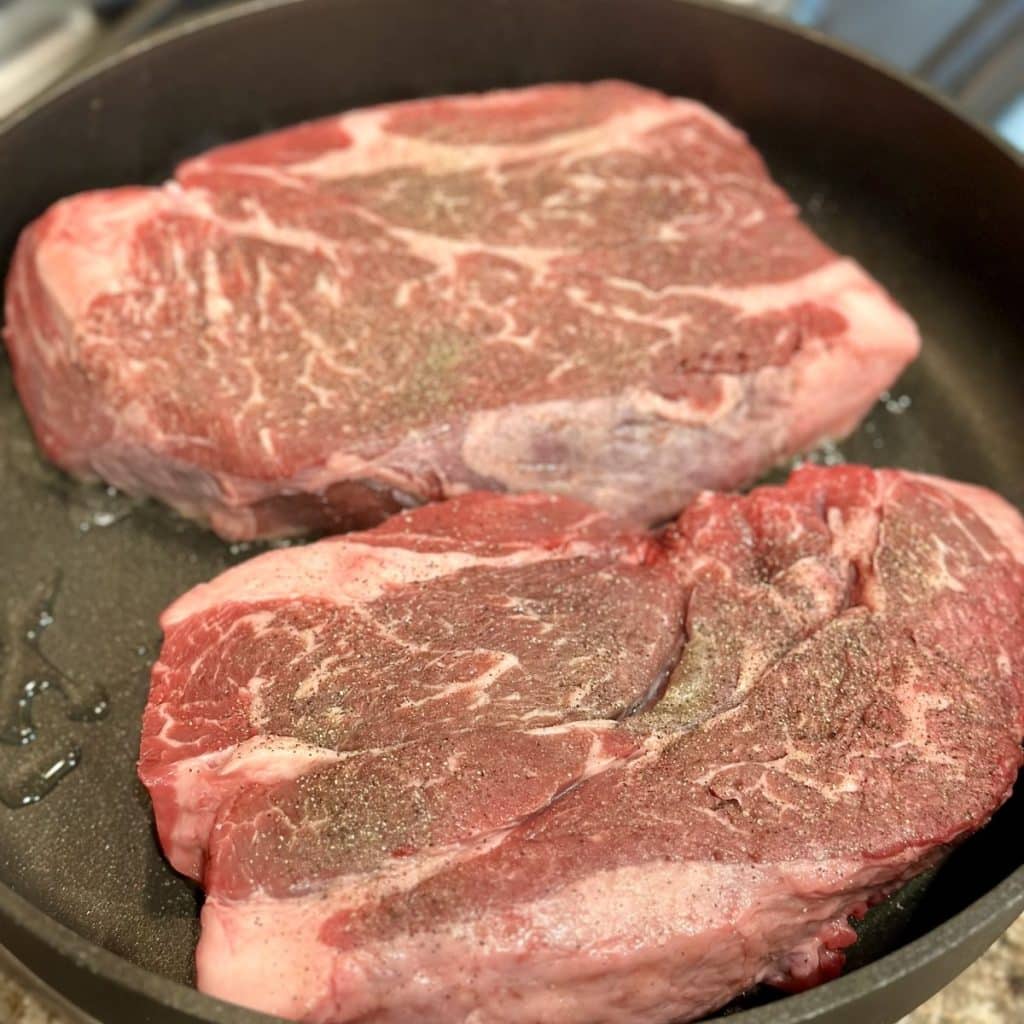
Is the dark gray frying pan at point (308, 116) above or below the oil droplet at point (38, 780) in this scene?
above

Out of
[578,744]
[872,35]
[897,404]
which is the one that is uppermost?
[872,35]

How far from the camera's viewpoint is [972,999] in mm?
2145

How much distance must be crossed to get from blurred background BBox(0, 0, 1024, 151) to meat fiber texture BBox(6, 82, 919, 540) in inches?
33.2

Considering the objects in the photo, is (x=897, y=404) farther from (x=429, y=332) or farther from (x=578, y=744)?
(x=578, y=744)

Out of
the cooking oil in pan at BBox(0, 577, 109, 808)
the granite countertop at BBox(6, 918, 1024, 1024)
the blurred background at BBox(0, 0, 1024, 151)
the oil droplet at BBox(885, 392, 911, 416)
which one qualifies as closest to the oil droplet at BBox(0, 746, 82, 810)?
the cooking oil in pan at BBox(0, 577, 109, 808)

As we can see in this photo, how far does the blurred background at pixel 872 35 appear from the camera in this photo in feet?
11.1

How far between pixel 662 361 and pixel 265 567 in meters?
0.98

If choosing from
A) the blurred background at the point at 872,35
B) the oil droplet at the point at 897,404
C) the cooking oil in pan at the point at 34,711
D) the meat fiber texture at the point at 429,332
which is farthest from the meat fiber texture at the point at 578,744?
the blurred background at the point at 872,35

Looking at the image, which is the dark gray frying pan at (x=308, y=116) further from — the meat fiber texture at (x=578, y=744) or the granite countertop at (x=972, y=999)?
the meat fiber texture at (x=578, y=744)

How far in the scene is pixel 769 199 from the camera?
2.85 meters

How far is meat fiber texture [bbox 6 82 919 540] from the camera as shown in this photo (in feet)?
7.98

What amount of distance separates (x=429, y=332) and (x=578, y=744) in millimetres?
1060

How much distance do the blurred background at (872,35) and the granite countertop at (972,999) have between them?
7.49 ft

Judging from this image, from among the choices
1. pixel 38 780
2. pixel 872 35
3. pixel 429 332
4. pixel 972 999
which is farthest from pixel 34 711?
pixel 872 35
